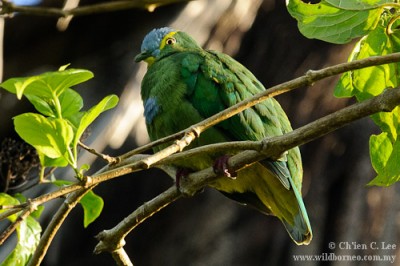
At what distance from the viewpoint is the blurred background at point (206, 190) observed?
4.39 m

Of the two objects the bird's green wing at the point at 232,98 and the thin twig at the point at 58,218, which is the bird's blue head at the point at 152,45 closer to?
the bird's green wing at the point at 232,98

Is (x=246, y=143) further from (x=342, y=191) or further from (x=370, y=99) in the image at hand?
(x=342, y=191)

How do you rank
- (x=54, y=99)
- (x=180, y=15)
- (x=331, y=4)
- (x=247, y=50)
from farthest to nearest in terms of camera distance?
(x=247, y=50)
(x=180, y=15)
(x=331, y=4)
(x=54, y=99)

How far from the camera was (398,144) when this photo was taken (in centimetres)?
174

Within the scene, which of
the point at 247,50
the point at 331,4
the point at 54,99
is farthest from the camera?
the point at 247,50

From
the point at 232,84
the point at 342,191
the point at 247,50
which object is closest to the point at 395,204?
the point at 342,191

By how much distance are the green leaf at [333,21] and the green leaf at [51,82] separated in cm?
54

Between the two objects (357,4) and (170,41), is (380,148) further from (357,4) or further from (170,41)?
(170,41)

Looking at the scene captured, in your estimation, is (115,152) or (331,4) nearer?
(331,4)

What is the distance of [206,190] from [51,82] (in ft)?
11.7

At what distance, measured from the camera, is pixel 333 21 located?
1.70 m

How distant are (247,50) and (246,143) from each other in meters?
3.46

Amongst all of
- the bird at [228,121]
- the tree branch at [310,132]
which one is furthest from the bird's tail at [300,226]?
the tree branch at [310,132]

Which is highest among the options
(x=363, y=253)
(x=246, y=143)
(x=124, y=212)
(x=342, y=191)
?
(x=246, y=143)
